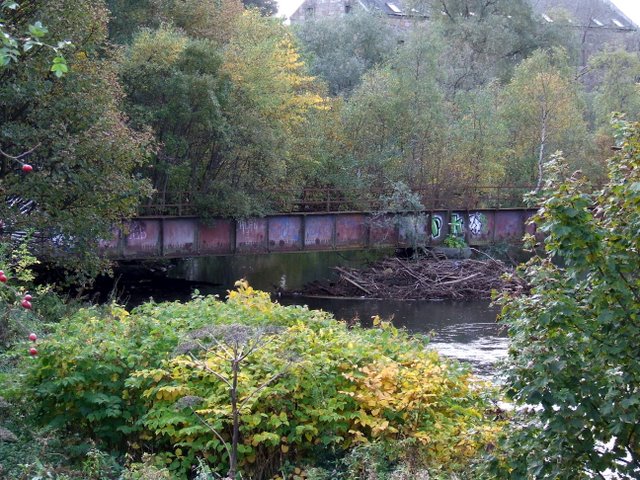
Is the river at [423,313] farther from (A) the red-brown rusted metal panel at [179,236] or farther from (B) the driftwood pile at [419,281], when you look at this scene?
(A) the red-brown rusted metal panel at [179,236]

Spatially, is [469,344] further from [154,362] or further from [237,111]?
[154,362]

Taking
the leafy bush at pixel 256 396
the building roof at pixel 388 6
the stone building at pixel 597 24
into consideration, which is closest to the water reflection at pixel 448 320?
the leafy bush at pixel 256 396

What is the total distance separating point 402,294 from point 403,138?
33.2 feet

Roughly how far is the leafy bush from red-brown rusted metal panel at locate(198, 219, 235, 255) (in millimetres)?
21665

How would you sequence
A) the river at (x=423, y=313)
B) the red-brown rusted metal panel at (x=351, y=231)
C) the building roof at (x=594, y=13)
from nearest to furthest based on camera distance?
the river at (x=423, y=313) → the red-brown rusted metal panel at (x=351, y=231) → the building roof at (x=594, y=13)

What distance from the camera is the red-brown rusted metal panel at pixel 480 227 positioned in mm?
40781

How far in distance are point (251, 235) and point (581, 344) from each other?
27315mm

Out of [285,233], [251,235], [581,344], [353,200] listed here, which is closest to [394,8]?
[353,200]

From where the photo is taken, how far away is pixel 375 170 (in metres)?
42.7

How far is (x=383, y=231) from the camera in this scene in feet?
127

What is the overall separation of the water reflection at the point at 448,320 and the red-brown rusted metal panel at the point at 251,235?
2829 mm

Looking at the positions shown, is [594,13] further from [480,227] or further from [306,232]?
[306,232]

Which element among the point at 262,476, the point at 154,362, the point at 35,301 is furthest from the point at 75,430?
the point at 35,301

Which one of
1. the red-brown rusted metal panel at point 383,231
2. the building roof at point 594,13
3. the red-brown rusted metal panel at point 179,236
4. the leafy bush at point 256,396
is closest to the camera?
the leafy bush at point 256,396
